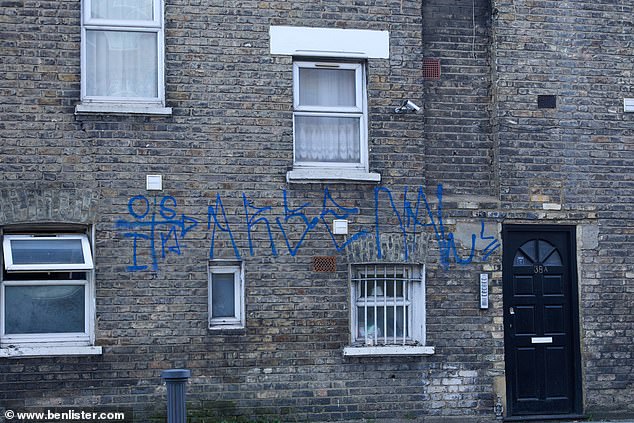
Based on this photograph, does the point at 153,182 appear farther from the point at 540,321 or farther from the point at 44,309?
the point at 540,321

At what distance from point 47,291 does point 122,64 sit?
8.61ft

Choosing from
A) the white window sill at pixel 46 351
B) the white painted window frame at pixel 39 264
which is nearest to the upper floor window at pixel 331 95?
the white painted window frame at pixel 39 264

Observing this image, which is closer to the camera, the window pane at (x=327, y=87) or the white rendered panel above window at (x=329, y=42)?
the white rendered panel above window at (x=329, y=42)

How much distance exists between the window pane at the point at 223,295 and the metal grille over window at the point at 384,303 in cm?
141

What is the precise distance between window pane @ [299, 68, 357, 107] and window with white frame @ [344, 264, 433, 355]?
196cm

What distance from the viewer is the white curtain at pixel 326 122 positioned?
38.0 feet

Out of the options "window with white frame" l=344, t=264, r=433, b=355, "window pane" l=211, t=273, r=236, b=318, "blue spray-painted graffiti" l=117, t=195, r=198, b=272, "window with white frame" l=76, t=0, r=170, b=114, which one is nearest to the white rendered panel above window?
"window with white frame" l=76, t=0, r=170, b=114

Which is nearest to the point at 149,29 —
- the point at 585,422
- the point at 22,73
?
the point at 22,73

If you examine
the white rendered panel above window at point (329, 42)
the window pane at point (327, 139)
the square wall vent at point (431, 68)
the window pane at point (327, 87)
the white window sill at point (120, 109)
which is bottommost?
the window pane at point (327, 139)

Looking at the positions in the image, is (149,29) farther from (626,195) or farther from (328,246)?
(626,195)

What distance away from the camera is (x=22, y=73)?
10.7m

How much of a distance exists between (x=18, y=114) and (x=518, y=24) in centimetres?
590

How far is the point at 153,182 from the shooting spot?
10.9 m

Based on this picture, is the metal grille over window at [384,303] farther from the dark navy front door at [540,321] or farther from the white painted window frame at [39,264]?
the white painted window frame at [39,264]
